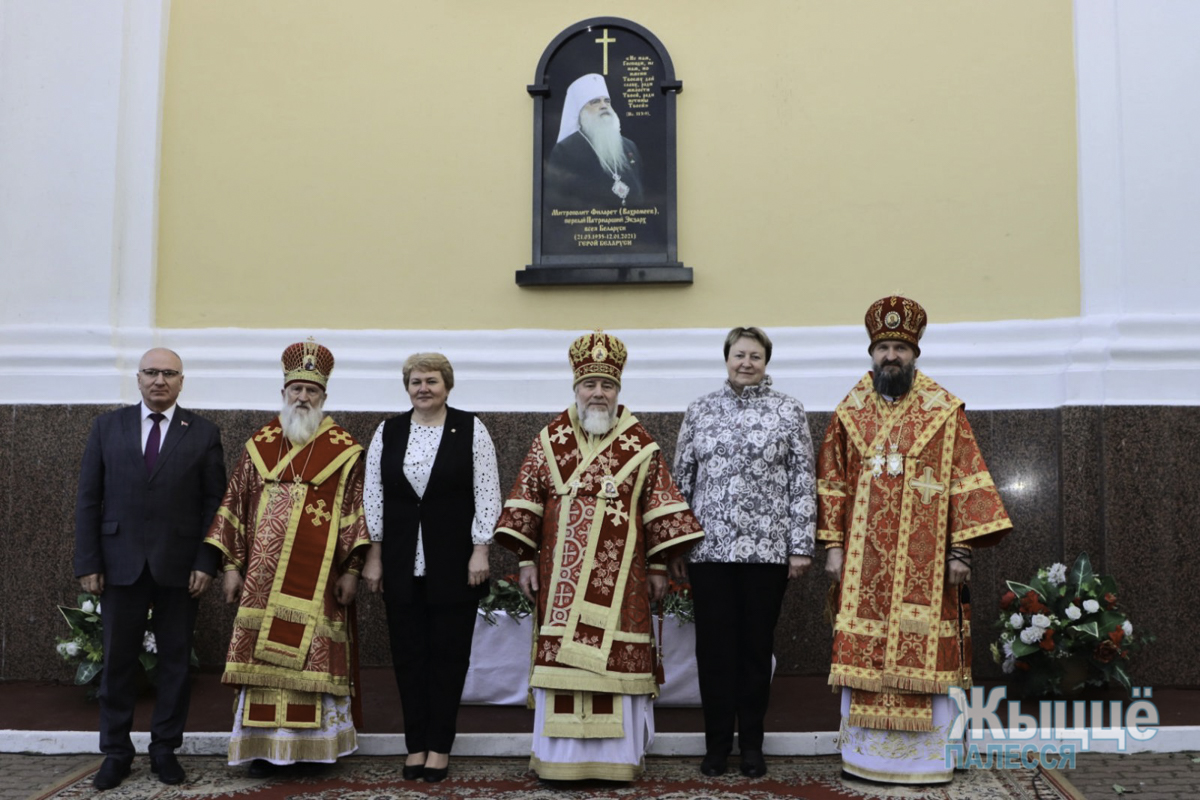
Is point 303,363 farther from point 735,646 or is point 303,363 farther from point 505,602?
point 735,646

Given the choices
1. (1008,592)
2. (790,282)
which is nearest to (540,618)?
(1008,592)

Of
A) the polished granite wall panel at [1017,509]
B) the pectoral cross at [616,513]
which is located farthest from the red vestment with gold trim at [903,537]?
the polished granite wall panel at [1017,509]

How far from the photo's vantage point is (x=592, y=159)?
273 inches

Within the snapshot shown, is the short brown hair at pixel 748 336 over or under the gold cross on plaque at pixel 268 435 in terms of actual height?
over

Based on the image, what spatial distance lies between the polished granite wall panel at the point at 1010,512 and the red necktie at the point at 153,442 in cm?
165

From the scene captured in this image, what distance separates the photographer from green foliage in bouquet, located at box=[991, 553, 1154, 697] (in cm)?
543

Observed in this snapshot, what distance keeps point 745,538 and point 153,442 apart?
2.57 m

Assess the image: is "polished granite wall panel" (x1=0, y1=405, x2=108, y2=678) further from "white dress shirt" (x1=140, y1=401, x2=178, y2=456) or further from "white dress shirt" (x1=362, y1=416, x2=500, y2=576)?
"white dress shirt" (x1=362, y1=416, x2=500, y2=576)

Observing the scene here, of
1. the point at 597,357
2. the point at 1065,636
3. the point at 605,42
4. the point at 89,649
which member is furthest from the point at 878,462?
the point at 89,649

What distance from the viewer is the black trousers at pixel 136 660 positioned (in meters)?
4.77

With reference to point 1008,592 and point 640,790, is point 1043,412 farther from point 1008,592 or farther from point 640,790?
point 640,790

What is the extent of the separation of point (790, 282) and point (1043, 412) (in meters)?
1.60

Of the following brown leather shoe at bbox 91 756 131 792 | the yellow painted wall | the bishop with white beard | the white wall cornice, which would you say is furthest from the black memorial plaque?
brown leather shoe at bbox 91 756 131 792

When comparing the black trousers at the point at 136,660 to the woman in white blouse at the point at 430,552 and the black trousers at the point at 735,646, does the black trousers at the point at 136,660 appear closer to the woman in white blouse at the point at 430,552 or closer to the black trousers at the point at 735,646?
the woman in white blouse at the point at 430,552
